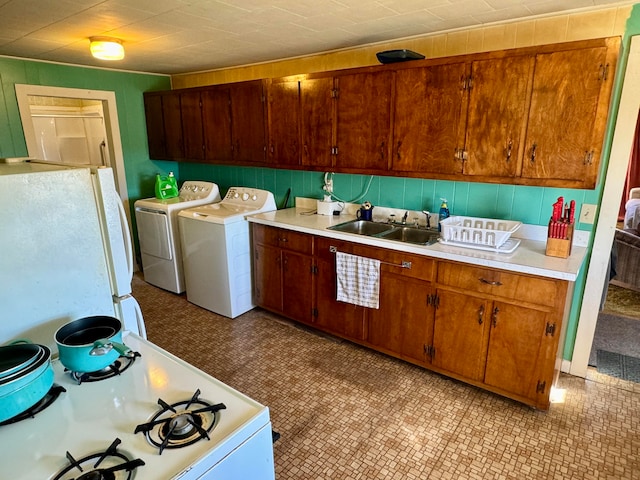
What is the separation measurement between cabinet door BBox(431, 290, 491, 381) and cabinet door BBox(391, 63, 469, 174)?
87 cm

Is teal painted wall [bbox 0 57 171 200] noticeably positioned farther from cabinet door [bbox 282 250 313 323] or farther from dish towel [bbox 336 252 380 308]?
dish towel [bbox 336 252 380 308]

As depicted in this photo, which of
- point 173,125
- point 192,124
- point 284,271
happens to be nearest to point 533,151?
point 284,271

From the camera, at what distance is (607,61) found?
202cm

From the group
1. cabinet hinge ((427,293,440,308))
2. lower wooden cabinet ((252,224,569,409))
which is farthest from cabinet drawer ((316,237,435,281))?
cabinet hinge ((427,293,440,308))

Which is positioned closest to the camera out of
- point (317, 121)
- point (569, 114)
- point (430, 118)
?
point (569, 114)

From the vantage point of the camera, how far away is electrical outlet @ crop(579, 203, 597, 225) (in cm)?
245

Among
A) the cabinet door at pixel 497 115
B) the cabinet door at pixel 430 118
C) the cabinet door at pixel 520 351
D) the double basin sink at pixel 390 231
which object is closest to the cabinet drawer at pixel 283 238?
the double basin sink at pixel 390 231

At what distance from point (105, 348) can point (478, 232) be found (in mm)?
2147

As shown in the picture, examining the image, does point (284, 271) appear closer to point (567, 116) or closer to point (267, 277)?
point (267, 277)

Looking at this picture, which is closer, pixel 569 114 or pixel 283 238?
pixel 569 114

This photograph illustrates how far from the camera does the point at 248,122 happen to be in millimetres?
3668

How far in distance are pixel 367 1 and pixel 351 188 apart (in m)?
1.62

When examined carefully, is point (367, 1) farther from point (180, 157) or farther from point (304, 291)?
point (180, 157)

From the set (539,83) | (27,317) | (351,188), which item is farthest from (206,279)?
(539,83)
